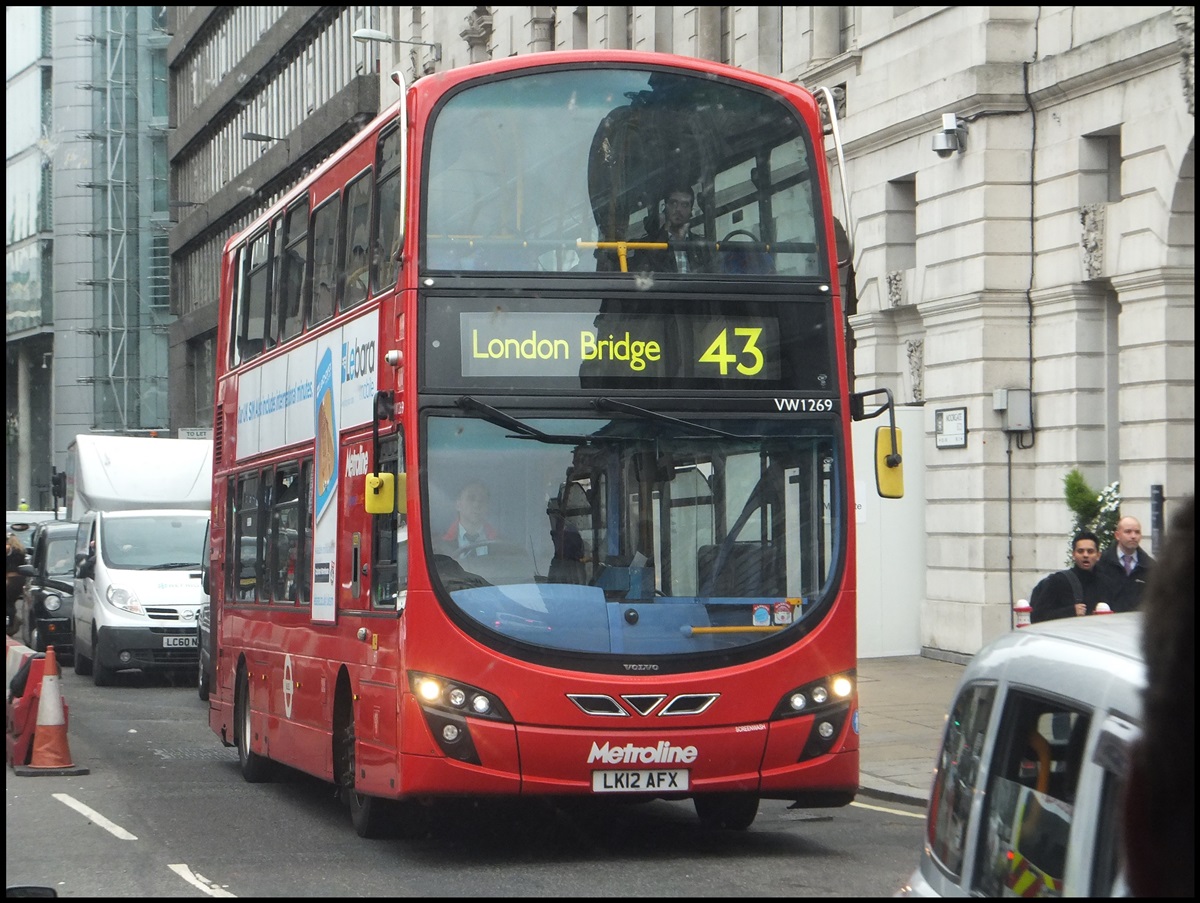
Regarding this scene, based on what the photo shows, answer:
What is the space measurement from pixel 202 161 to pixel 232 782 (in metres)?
57.2

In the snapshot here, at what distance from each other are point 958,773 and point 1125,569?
10556 mm

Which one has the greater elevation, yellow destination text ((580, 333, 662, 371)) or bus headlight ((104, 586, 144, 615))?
yellow destination text ((580, 333, 662, 371))

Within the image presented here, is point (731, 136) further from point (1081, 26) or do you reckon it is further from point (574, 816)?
point (1081, 26)

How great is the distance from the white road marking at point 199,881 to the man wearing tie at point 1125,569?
686cm

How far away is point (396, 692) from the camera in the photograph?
990cm

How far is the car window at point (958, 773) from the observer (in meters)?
4.05

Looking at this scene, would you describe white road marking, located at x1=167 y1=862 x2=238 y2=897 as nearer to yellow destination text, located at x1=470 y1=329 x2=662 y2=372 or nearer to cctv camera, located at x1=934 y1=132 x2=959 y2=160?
yellow destination text, located at x1=470 y1=329 x2=662 y2=372

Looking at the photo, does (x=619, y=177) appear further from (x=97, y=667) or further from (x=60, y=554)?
(x=60, y=554)

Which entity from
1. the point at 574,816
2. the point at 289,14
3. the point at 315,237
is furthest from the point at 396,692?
the point at 289,14

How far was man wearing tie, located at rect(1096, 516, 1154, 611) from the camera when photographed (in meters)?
14.0

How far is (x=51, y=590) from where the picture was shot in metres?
28.7

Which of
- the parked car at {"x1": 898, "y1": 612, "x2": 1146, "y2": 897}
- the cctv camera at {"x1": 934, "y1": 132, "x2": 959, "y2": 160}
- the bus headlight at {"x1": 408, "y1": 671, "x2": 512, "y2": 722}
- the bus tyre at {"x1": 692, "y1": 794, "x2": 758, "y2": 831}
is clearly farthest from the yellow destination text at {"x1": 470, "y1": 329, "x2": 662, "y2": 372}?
the cctv camera at {"x1": 934, "y1": 132, "x2": 959, "y2": 160}

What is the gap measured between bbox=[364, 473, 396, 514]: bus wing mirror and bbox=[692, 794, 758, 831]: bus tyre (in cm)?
245

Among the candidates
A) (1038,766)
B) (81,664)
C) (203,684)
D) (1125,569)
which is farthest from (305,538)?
(81,664)
